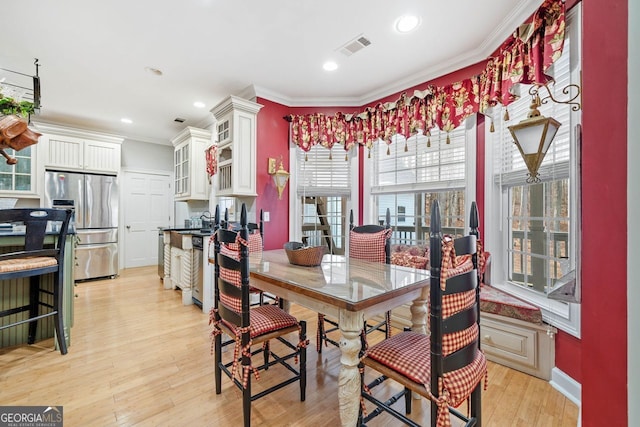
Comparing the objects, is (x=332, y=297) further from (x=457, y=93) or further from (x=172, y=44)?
(x=172, y=44)

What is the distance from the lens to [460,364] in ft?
3.68

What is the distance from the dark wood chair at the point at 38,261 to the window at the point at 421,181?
3.12 meters

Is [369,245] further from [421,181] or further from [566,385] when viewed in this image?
[566,385]

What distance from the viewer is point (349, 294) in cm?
132

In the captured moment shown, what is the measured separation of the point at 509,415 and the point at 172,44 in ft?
12.8

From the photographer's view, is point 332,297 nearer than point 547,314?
Yes

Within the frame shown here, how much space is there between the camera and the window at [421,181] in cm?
290

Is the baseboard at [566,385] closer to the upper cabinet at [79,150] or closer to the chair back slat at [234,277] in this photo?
the chair back slat at [234,277]

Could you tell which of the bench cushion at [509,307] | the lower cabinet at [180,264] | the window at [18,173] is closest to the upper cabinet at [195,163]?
the lower cabinet at [180,264]

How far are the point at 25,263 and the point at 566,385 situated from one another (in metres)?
3.78

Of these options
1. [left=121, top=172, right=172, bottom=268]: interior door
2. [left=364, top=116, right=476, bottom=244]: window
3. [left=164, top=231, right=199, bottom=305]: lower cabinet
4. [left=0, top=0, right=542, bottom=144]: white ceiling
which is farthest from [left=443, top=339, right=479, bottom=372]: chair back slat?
[left=121, top=172, right=172, bottom=268]: interior door

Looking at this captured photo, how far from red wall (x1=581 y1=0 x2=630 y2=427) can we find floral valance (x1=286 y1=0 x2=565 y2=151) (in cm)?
163

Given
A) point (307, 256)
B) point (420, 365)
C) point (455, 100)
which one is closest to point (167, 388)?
point (307, 256)

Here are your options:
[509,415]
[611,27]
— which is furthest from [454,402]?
[611,27]
